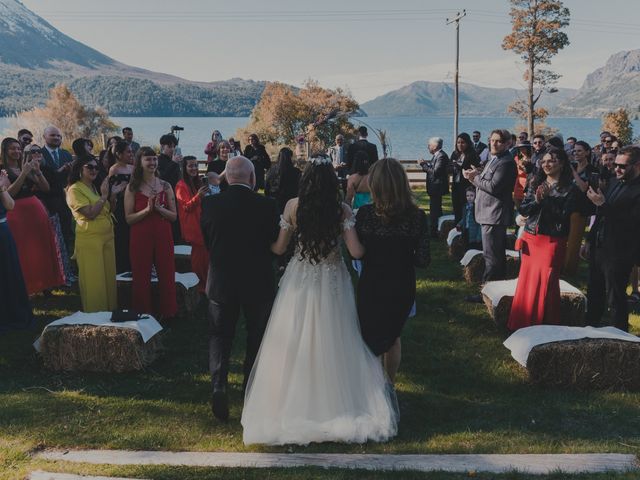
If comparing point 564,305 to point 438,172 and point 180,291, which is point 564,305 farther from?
point 438,172

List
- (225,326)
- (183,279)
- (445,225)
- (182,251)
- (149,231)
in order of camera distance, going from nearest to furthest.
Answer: (225,326)
(149,231)
(183,279)
(182,251)
(445,225)

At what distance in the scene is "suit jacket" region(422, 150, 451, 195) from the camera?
37.6 feet

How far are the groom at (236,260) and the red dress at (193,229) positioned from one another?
11.5ft

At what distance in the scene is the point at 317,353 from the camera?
444cm

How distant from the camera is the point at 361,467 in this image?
3850 millimetres

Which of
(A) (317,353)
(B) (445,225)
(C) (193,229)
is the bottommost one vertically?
(A) (317,353)

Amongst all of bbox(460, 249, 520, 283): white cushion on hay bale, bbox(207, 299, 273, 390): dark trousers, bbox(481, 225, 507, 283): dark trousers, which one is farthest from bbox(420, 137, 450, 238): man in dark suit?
bbox(207, 299, 273, 390): dark trousers

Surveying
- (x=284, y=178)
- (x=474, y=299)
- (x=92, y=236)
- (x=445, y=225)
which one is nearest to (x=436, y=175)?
(x=445, y=225)

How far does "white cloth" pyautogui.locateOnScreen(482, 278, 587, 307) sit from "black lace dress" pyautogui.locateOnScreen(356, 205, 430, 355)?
2558mm

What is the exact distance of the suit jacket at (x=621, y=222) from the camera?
5.85 metres

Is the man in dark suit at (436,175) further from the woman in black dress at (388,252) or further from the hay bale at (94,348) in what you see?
the hay bale at (94,348)

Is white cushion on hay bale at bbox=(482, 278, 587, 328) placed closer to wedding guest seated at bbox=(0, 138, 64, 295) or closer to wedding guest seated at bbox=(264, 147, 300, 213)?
wedding guest seated at bbox=(264, 147, 300, 213)

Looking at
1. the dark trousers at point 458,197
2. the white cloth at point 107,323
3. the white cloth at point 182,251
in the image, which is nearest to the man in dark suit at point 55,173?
the white cloth at point 182,251

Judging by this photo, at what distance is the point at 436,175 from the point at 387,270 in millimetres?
7394
